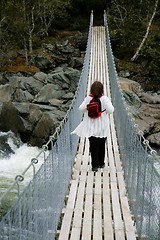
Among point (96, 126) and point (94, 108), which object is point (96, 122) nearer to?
point (96, 126)

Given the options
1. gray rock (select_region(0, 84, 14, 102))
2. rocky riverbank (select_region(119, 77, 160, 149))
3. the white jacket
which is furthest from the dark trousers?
gray rock (select_region(0, 84, 14, 102))

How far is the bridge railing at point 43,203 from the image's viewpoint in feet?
7.72

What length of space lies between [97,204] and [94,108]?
1.00m

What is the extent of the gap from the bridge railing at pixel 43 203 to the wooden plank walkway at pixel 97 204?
118 millimetres

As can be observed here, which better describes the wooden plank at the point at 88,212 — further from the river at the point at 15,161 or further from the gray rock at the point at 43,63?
the gray rock at the point at 43,63

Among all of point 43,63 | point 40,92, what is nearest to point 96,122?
point 40,92

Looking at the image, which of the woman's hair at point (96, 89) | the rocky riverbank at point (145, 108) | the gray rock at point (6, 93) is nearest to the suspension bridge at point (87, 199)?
the woman's hair at point (96, 89)

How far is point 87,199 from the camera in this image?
4348mm

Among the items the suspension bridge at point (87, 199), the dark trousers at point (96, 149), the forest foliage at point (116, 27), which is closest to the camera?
the suspension bridge at point (87, 199)

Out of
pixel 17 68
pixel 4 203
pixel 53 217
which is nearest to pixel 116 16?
pixel 17 68

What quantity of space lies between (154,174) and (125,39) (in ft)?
49.2

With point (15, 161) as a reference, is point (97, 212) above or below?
below

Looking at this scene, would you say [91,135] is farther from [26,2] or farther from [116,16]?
[116,16]

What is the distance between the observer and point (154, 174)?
307 centimetres
